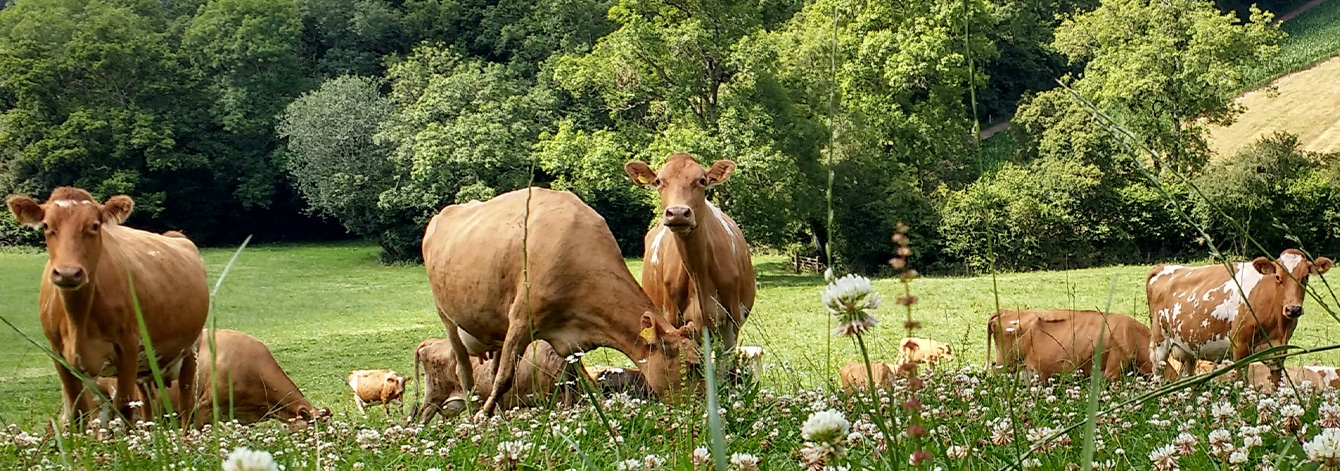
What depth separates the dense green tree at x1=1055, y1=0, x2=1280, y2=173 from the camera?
119 feet

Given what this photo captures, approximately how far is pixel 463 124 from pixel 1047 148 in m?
20.2

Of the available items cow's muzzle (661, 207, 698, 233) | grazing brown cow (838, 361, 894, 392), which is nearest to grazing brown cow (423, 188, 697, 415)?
cow's muzzle (661, 207, 698, 233)

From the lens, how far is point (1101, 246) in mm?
35250

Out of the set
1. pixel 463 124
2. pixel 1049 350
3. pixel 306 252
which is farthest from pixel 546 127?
pixel 1049 350

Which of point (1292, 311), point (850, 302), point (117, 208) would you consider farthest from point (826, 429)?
point (1292, 311)

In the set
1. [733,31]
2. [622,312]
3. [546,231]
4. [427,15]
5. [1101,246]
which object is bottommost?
[1101,246]

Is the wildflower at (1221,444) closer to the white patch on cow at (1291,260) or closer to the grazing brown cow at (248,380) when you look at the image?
the white patch on cow at (1291,260)

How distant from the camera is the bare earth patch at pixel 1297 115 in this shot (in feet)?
144

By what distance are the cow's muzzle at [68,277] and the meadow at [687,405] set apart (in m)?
0.61

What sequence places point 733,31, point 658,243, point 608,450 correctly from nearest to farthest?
point 608,450
point 658,243
point 733,31

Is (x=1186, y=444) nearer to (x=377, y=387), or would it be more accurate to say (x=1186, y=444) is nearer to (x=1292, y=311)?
(x=1292, y=311)

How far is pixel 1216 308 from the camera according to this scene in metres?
8.29

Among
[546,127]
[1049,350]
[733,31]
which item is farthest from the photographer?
[546,127]

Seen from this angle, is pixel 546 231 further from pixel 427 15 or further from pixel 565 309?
pixel 427 15
